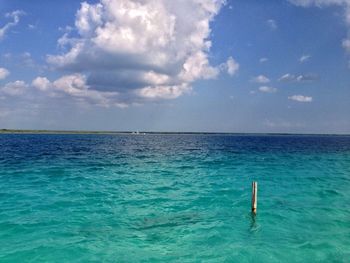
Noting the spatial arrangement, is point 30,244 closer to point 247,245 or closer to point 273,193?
point 247,245

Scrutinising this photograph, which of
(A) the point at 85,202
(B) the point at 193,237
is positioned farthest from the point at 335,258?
(A) the point at 85,202

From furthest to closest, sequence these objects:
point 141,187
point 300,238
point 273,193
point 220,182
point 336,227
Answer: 1. point 220,182
2. point 141,187
3. point 273,193
4. point 336,227
5. point 300,238

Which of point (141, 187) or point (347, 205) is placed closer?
point (347, 205)

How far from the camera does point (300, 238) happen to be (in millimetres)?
16547

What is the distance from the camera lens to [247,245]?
51.4ft

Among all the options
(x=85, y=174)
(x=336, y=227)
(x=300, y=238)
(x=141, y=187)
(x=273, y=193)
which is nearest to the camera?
(x=300, y=238)

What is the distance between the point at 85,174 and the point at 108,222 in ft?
67.1

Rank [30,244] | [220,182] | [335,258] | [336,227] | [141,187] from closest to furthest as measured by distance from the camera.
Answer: [335,258], [30,244], [336,227], [141,187], [220,182]

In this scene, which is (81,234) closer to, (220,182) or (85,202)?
(85,202)

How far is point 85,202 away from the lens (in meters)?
24.2

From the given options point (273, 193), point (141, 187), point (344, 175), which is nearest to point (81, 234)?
point (141, 187)

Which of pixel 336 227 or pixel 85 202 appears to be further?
pixel 85 202

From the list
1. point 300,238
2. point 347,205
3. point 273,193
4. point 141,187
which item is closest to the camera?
point 300,238

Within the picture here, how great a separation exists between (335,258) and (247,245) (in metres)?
4.09
